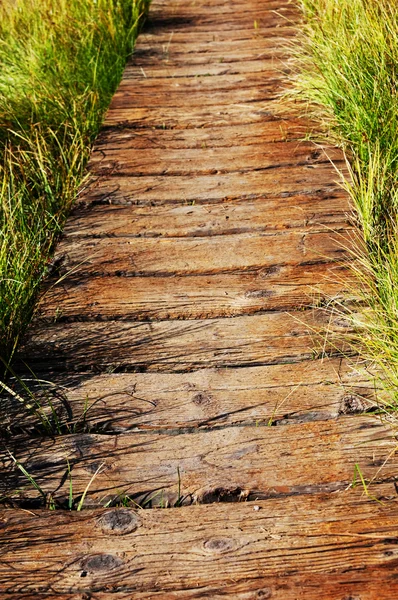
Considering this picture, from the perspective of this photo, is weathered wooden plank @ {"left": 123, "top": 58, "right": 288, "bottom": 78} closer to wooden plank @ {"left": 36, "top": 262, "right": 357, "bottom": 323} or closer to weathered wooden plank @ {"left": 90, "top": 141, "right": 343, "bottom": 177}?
weathered wooden plank @ {"left": 90, "top": 141, "right": 343, "bottom": 177}

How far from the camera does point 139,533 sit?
1.98m

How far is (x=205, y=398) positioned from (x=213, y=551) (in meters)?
0.59

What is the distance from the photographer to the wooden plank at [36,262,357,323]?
9.25 feet

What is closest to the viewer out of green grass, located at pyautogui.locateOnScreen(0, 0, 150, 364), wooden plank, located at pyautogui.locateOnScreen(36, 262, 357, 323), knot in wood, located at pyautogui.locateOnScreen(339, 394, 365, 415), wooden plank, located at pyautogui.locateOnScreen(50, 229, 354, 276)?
knot in wood, located at pyautogui.locateOnScreen(339, 394, 365, 415)

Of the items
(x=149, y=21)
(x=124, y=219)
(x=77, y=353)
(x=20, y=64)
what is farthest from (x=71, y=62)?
(x=77, y=353)

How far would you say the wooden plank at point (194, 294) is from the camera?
9.25 feet

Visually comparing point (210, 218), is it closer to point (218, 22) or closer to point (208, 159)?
point (208, 159)

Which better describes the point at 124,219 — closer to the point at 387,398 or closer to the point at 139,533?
the point at 387,398

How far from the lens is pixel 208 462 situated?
7.20ft

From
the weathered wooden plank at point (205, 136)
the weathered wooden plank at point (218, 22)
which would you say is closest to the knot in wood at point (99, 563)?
the weathered wooden plank at point (205, 136)

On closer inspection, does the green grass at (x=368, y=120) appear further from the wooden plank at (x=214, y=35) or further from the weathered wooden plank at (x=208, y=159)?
the wooden plank at (x=214, y=35)

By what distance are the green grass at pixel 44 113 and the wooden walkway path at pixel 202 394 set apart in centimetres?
11

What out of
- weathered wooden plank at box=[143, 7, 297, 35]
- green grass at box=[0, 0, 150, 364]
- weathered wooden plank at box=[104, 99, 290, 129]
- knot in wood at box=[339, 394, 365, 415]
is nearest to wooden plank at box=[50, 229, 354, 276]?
green grass at box=[0, 0, 150, 364]

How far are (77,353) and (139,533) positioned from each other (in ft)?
2.66
